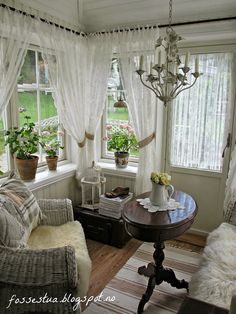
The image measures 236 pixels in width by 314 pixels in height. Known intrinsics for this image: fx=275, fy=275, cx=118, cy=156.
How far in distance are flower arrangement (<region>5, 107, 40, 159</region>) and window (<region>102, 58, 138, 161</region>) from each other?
3.70ft

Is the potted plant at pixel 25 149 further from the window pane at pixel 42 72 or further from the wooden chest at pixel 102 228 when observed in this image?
the wooden chest at pixel 102 228

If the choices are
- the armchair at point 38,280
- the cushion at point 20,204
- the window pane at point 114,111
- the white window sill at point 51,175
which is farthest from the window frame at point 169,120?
the armchair at point 38,280

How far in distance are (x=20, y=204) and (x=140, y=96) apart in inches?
65.1

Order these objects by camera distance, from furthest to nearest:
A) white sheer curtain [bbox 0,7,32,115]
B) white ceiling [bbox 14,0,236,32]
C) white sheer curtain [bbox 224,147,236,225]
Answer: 1. white ceiling [bbox 14,0,236,32]
2. white sheer curtain [bbox 224,147,236,225]
3. white sheer curtain [bbox 0,7,32,115]

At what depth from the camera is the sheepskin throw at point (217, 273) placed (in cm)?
157

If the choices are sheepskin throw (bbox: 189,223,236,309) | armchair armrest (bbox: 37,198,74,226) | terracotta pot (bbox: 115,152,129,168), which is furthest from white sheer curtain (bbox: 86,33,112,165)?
sheepskin throw (bbox: 189,223,236,309)

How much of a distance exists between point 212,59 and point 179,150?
3.32ft

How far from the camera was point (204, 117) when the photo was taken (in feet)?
9.64

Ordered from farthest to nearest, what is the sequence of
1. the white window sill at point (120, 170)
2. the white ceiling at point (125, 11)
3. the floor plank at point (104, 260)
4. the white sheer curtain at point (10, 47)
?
1. the white window sill at point (120, 170)
2. the white ceiling at point (125, 11)
3. the floor plank at point (104, 260)
4. the white sheer curtain at point (10, 47)

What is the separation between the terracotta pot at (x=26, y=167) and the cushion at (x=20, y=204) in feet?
1.37

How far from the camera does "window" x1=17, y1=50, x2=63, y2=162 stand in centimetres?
280

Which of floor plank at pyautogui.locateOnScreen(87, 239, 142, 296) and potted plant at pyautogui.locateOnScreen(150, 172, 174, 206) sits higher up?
potted plant at pyautogui.locateOnScreen(150, 172, 174, 206)

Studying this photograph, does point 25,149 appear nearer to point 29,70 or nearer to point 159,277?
point 29,70

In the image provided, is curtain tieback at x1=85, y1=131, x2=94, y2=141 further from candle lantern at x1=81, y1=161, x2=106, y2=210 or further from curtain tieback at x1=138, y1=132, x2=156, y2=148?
curtain tieback at x1=138, y1=132, x2=156, y2=148
